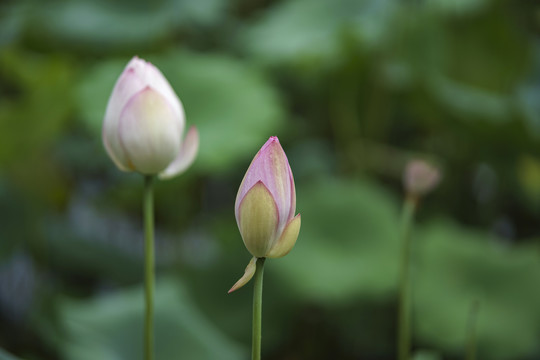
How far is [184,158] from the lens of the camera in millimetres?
421

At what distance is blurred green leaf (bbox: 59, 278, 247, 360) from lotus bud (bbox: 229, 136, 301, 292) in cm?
35

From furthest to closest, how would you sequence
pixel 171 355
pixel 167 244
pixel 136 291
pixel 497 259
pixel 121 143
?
pixel 167 244 → pixel 497 259 → pixel 136 291 → pixel 171 355 → pixel 121 143

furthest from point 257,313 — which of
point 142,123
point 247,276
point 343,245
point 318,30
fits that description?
point 318,30

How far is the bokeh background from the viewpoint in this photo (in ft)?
3.14

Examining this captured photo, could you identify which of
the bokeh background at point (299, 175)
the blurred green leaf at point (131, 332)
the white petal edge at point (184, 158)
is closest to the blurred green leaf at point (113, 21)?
the bokeh background at point (299, 175)

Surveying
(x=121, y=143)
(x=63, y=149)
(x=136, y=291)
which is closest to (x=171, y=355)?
(x=136, y=291)

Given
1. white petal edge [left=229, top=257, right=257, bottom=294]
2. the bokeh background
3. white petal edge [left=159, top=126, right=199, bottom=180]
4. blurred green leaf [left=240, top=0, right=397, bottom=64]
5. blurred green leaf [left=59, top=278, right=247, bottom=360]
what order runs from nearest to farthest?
white petal edge [left=229, top=257, right=257, bottom=294], white petal edge [left=159, top=126, right=199, bottom=180], blurred green leaf [left=59, top=278, right=247, bottom=360], the bokeh background, blurred green leaf [left=240, top=0, right=397, bottom=64]

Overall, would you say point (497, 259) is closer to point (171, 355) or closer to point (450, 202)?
point (450, 202)

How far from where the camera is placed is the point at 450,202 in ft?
4.14

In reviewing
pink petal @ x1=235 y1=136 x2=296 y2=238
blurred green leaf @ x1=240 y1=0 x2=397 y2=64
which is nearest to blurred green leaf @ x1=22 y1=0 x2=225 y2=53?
blurred green leaf @ x1=240 y1=0 x2=397 y2=64

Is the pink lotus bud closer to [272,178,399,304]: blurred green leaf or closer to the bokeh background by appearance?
the bokeh background

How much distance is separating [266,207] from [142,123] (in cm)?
12

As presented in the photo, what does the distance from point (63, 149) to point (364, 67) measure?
23.9 inches

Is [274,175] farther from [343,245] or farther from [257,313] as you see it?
[343,245]
